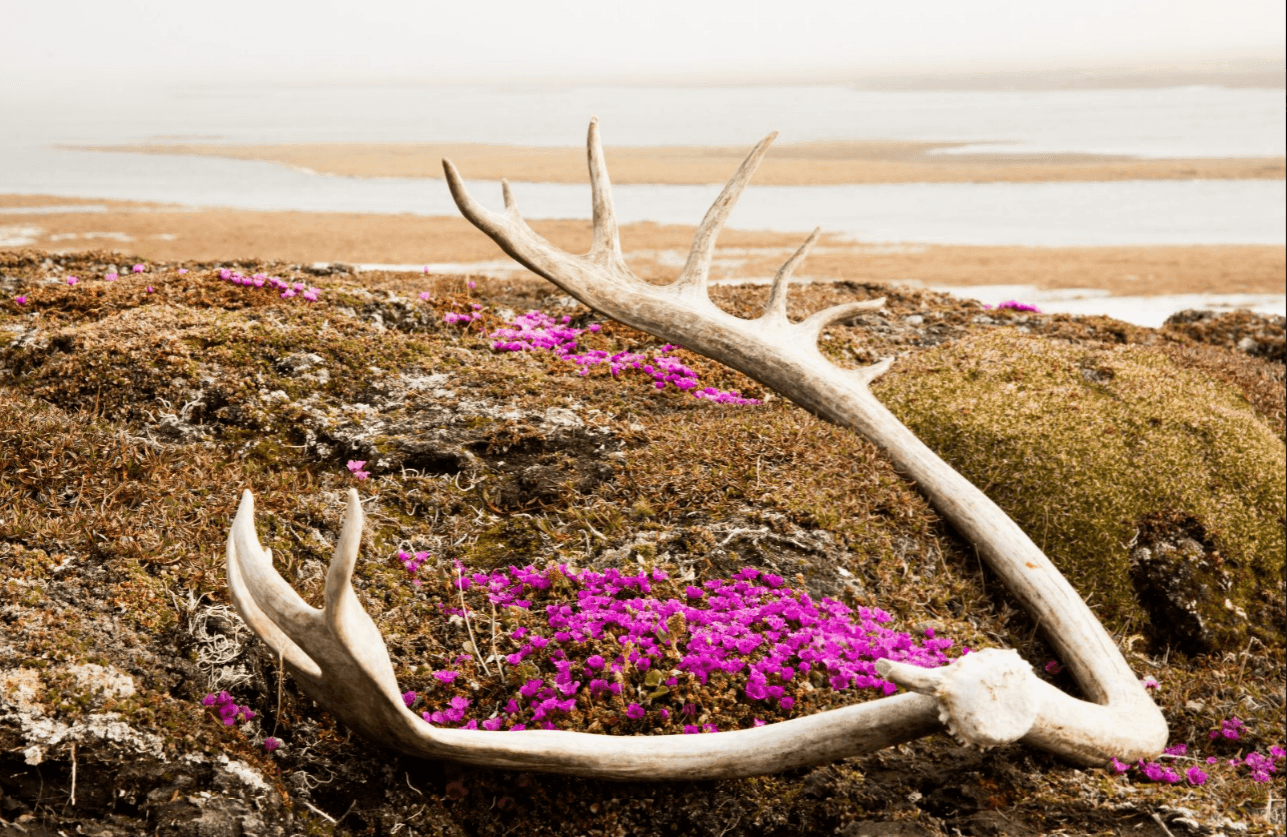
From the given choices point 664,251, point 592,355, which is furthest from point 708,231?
point 664,251

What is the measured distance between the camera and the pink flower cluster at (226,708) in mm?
4832

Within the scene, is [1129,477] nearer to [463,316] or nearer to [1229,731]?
[1229,731]

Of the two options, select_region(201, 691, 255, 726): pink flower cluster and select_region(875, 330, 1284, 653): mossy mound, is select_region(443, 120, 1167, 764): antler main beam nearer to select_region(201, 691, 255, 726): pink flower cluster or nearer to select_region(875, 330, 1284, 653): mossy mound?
select_region(875, 330, 1284, 653): mossy mound

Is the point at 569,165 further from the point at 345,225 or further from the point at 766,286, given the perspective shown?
the point at 766,286

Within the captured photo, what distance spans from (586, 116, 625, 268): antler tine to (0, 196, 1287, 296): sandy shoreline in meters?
14.9

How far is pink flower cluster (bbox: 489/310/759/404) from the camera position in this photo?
30.2 feet

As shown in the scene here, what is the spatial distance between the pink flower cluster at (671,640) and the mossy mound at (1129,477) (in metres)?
2.53

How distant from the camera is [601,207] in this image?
29.0ft

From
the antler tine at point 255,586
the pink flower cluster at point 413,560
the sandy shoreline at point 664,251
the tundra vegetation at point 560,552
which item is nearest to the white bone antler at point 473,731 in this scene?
the antler tine at point 255,586

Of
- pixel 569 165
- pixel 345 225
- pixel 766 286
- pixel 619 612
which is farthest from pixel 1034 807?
pixel 569 165

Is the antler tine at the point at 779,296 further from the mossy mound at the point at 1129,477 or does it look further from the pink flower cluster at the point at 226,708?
the pink flower cluster at the point at 226,708

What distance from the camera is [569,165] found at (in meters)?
60.7

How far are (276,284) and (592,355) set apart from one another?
322 centimetres

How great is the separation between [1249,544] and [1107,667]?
2.79 meters
